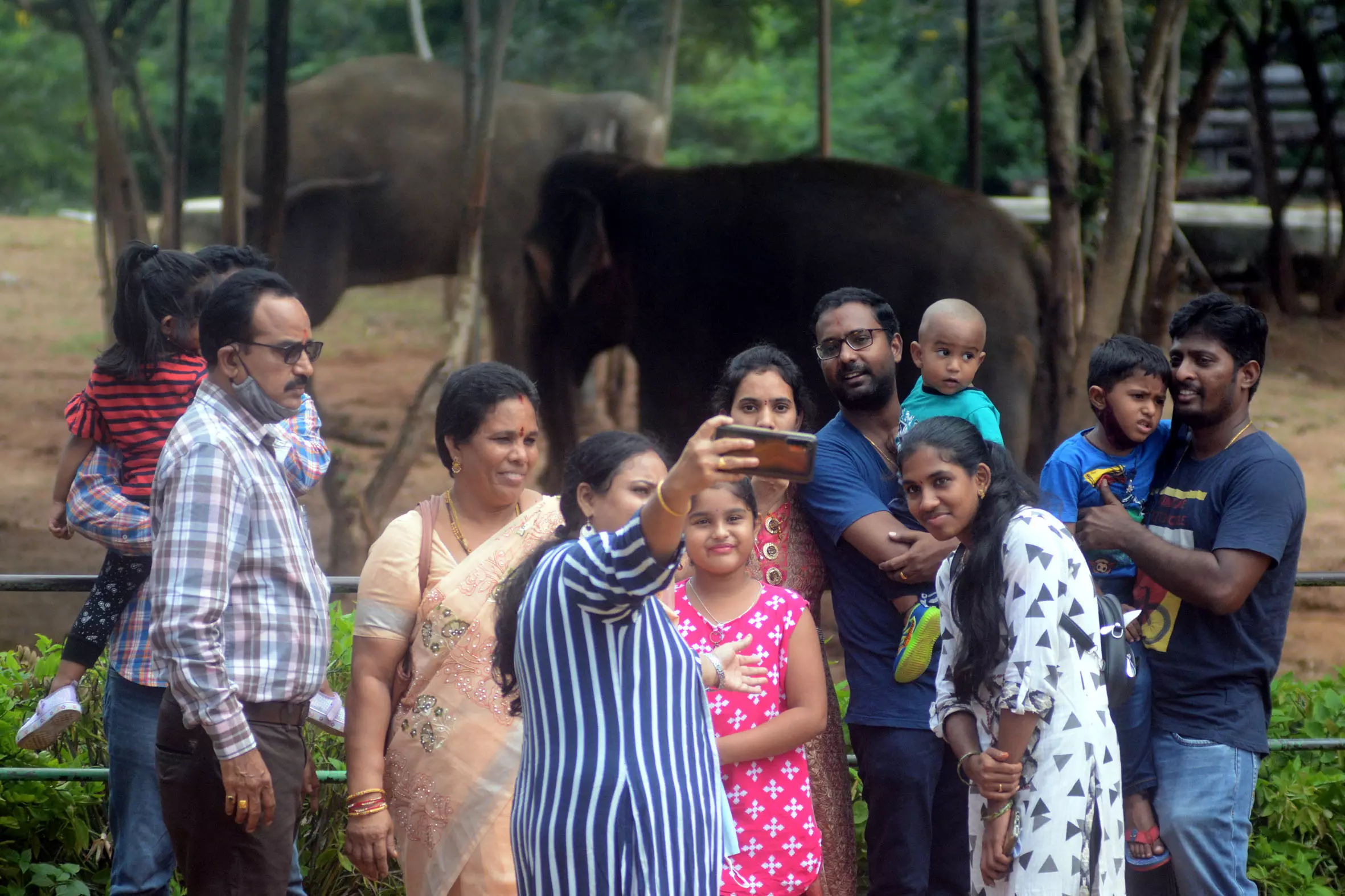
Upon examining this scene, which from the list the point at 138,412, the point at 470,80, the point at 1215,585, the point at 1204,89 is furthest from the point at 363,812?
Answer: the point at 1204,89

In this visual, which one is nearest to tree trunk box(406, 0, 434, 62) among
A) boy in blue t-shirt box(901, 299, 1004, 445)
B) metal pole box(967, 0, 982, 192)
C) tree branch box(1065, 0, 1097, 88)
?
metal pole box(967, 0, 982, 192)

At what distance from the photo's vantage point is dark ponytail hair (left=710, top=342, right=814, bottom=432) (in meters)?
3.09

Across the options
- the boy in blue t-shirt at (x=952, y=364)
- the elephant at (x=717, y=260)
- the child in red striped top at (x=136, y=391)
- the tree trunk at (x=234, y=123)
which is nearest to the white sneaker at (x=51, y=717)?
the child in red striped top at (x=136, y=391)

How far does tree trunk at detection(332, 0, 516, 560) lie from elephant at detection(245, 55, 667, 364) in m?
0.67

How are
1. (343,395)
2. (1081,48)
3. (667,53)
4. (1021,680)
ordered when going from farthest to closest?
(343,395) → (667,53) → (1081,48) → (1021,680)

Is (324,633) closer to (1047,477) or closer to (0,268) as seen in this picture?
(1047,477)

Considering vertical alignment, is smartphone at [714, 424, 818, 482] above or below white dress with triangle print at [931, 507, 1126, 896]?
above

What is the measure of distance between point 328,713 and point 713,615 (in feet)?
2.73

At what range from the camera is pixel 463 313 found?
6.17m

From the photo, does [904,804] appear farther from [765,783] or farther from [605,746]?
[605,746]

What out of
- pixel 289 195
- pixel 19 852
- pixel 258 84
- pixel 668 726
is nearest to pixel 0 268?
pixel 258 84

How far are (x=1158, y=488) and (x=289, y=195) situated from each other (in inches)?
189

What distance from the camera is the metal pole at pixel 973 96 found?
686cm

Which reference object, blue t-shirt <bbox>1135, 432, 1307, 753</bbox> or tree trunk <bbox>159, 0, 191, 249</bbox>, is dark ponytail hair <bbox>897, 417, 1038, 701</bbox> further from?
tree trunk <bbox>159, 0, 191, 249</bbox>
